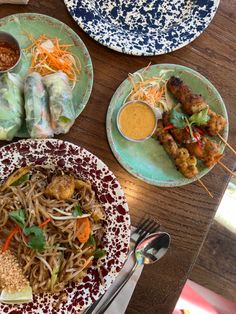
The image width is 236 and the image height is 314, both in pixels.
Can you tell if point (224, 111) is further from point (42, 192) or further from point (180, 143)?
point (42, 192)

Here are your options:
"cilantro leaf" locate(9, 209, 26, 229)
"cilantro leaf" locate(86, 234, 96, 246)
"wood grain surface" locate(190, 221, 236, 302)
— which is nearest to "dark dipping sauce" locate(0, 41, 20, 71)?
"cilantro leaf" locate(9, 209, 26, 229)

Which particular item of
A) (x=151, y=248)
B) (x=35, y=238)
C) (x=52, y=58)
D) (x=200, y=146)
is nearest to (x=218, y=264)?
(x=151, y=248)

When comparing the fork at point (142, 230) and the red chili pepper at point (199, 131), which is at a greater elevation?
the red chili pepper at point (199, 131)

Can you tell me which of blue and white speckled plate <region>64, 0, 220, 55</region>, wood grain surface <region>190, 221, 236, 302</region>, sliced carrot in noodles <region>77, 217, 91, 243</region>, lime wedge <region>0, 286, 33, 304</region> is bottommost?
wood grain surface <region>190, 221, 236, 302</region>

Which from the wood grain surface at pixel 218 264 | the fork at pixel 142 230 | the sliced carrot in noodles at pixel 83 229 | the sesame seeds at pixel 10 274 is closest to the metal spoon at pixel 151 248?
the fork at pixel 142 230

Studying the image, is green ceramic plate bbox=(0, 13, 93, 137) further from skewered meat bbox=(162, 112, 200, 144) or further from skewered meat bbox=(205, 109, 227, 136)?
skewered meat bbox=(205, 109, 227, 136)

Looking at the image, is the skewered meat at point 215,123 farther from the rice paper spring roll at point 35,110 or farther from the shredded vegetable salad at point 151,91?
the rice paper spring roll at point 35,110

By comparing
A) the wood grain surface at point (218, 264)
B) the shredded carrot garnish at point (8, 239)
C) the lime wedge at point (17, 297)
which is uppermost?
the shredded carrot garnish at point (8, 239)
